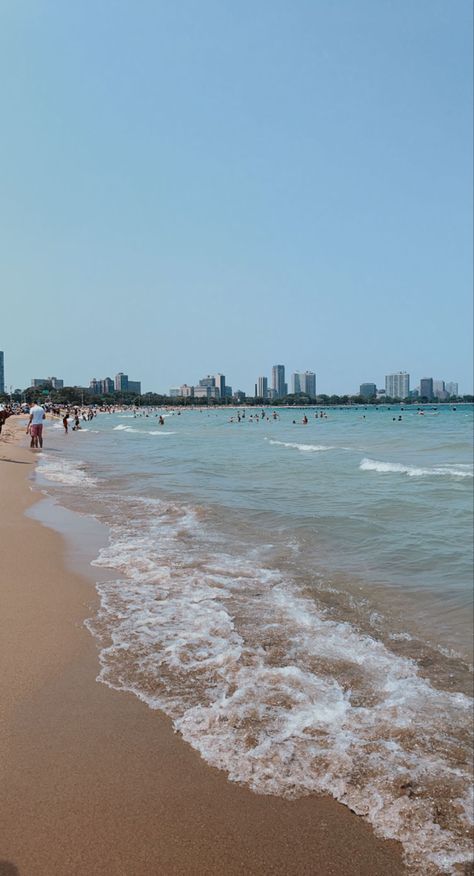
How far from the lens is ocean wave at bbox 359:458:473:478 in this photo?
61.7ft

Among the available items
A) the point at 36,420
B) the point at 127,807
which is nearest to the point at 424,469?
the point at 36,420

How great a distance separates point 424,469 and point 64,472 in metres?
13.4

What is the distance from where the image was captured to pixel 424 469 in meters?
20.7

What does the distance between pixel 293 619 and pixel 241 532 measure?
12.9 ft

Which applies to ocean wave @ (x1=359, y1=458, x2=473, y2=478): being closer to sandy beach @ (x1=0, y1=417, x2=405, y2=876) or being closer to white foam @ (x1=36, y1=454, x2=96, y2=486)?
white foam @ (x1=36, y1=454, x2=96, y2=486)

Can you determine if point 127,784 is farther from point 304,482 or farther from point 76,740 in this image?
point 304,482

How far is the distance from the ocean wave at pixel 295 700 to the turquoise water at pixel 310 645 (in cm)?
1

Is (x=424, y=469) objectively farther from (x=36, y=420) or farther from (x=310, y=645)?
(x=310, y=645)

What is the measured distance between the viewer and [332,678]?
3.75 metres

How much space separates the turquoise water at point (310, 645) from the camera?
2.67 metres

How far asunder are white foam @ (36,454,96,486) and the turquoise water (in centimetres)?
332

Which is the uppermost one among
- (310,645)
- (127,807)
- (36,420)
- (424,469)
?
(36,420)

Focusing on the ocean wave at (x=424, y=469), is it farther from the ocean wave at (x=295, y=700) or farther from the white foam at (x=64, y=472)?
the ocean wave at (x=295, y=700)

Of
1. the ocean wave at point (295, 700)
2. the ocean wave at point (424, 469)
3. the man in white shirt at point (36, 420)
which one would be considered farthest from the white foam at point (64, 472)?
the ocean wave at point (424, 469)
